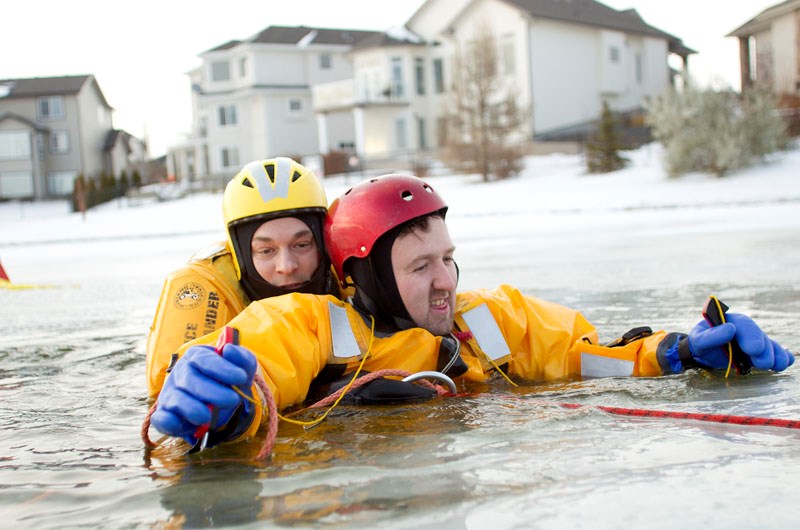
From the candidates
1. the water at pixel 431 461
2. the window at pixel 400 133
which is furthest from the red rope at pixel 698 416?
the window at pixel 400 133

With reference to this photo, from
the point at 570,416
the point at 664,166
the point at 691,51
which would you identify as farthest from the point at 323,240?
the point at 691,51

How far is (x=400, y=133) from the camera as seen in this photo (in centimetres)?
4575

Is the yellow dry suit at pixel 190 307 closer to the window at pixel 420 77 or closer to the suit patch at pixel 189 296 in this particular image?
the suit patch at pixel 189 296

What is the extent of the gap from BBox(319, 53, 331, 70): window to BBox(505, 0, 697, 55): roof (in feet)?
53.3

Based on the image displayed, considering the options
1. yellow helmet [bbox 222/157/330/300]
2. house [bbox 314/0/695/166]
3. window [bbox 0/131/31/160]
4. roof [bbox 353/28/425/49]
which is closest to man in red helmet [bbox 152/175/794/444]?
yellow helmet [bbox 222/157/330/300]

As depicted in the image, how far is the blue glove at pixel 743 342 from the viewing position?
3941mm

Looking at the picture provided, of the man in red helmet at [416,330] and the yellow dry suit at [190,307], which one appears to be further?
the yellow dry suit at [190,307]

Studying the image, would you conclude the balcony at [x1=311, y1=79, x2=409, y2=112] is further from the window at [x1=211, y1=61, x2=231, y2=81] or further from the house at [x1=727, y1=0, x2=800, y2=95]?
the house at [x1=727, y1=0, x2=800, y2=95]

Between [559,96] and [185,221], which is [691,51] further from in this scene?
[185,221]

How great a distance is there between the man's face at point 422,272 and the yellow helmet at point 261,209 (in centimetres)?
82

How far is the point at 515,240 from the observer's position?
54.3ft

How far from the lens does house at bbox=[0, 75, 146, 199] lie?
57.1 metres

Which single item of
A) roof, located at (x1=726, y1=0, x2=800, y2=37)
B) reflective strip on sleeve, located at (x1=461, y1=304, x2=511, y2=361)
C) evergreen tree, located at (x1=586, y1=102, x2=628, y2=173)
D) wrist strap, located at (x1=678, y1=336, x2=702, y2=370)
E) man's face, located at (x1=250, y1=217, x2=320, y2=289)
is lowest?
wrist strap, located at (x1=678, y1=336, x2=702, y2=370)

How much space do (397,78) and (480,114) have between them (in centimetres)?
1121
